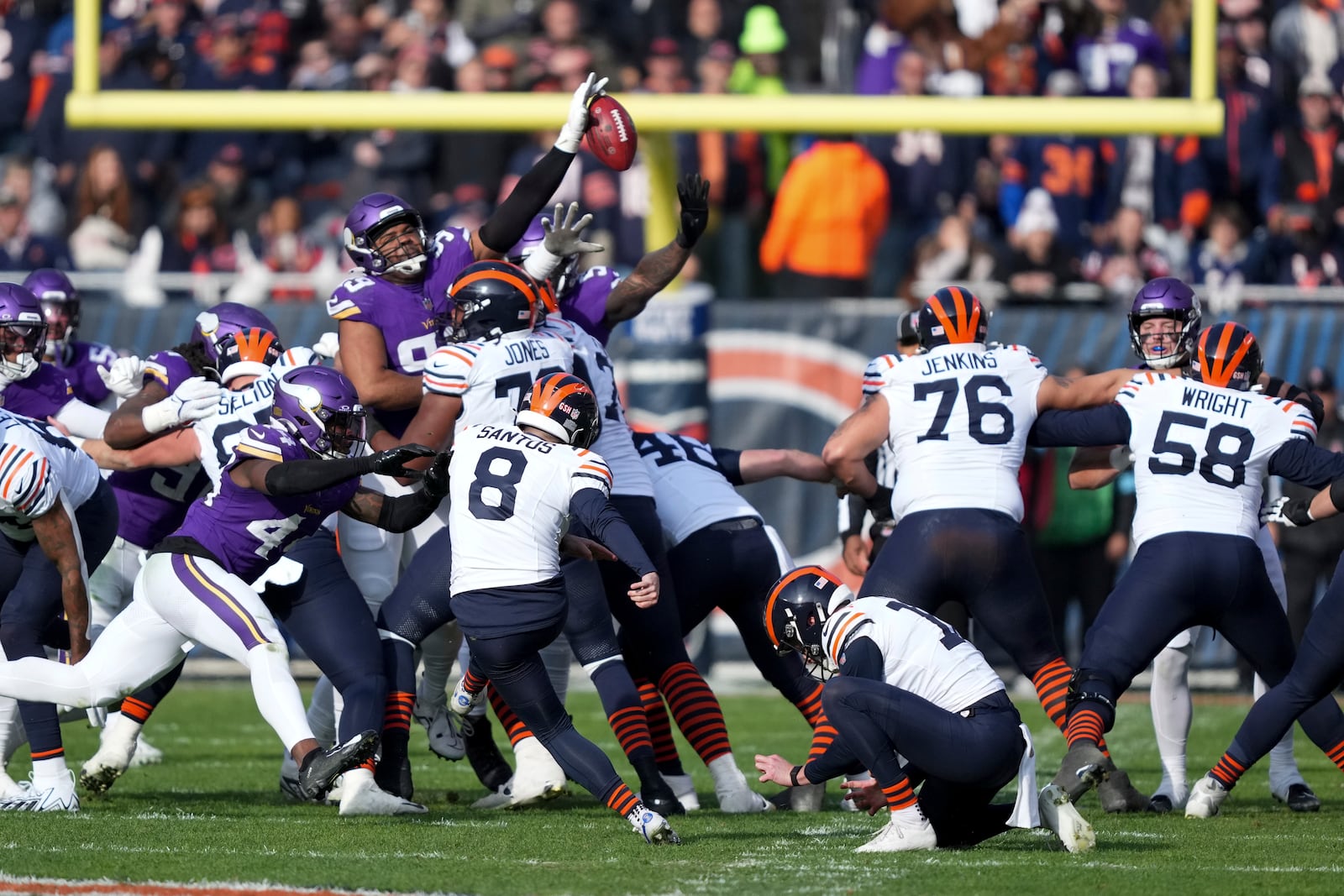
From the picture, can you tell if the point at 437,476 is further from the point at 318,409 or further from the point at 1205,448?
the point at 1205,448

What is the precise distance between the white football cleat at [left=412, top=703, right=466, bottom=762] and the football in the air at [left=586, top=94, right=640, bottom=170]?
2246mm

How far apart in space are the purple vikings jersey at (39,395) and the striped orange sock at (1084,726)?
4.23 meters

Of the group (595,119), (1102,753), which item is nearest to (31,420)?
(595,119)

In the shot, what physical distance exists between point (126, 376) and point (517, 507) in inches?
100

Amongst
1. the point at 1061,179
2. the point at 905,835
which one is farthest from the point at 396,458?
the point at 1061,179

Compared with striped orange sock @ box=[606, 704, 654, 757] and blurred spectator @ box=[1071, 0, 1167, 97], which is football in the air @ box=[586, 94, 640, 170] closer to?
striped orange sock @ box=[606, 704, 654, 757]

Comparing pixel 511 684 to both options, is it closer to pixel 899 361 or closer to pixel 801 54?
pixel 899 361

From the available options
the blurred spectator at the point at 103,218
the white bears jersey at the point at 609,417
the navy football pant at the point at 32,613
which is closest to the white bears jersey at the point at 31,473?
the navy football pant at the point at 32,613

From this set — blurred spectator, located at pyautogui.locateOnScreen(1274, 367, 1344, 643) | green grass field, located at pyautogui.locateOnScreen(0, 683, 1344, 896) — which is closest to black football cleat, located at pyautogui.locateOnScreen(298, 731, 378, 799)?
green grass field, located at pyautogui.locateOnScreen(0, 683, 1344, 896)

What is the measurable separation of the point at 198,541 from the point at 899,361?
8.23 feet

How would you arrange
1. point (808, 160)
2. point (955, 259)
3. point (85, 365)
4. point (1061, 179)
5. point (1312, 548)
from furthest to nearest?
point (1061, 179) → point (808, 160) → point (955, 259) → point (1312, 548) → point (85, 365)

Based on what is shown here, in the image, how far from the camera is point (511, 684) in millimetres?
6301

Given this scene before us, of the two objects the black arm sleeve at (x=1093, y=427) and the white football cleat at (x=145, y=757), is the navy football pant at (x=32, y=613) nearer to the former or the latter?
the white football cleat at (x=145, y=757)

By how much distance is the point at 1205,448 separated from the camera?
6.85 meters
